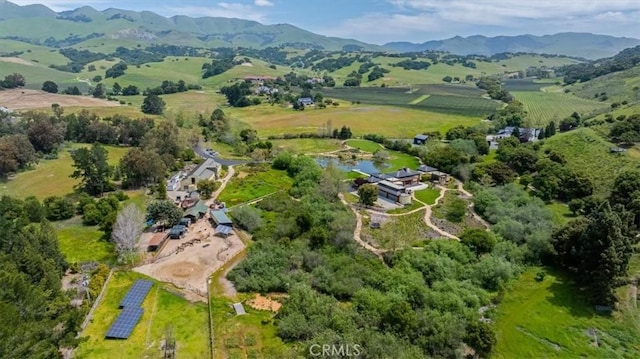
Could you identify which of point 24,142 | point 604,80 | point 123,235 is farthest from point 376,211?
point 604,80

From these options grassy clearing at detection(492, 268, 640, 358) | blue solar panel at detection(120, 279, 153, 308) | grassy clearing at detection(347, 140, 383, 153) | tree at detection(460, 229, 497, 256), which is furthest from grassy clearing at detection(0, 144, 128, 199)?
grassy clearing at detection(492, 268, 640, 358)

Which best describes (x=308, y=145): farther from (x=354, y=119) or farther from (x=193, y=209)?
(x=193, y=209)

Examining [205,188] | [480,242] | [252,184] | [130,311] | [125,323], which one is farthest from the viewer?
[252,184]

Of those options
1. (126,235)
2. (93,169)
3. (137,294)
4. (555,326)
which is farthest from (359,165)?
(137,294)

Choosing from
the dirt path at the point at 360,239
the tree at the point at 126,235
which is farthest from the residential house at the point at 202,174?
the dirt path at the point at 360,239

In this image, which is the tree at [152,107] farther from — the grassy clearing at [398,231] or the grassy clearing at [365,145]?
the grassy clearing at [398,231]
